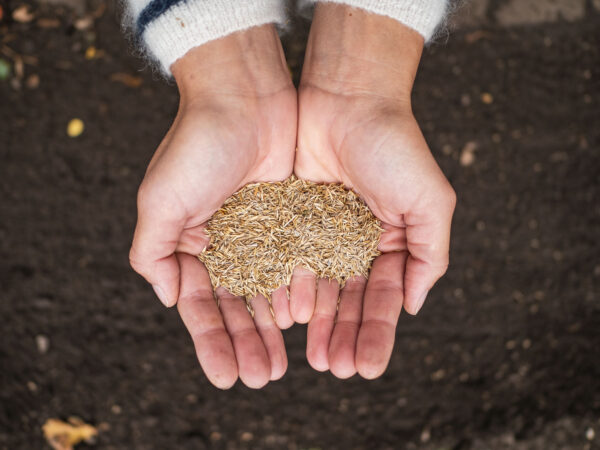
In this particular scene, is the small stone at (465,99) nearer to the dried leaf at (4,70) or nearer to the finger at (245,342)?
the finger at (245,342)

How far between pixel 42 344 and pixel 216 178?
1864 millimetres

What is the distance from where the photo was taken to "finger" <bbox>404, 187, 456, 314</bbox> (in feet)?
7.39

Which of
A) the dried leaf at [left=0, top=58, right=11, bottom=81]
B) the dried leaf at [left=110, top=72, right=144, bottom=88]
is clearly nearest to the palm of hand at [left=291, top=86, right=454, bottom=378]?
the dried leaf at [left=110, top=72, right=144, bottom=88]

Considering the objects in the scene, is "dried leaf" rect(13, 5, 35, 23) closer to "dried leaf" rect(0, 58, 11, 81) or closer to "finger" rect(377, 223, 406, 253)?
"dried leaf" rect(0, 58, 11, 81)

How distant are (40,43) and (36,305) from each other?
1.78 metres

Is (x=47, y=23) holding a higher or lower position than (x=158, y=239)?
higher

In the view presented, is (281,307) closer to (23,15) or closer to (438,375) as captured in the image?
(438,375)

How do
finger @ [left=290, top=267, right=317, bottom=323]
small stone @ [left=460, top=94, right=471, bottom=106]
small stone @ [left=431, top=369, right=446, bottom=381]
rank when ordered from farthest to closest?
small stone @ [left=460, top=94, right=471, bottom=106], small stone @ [left=431, top=369, right=446, bottom=381], finger @ [left=290, top=267, right=317, bottom=323]

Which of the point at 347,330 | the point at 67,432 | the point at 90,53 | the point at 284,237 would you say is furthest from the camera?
the point at 90,53

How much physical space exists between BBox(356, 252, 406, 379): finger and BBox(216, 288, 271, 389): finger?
42 cm

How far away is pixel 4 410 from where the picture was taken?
10.5ft

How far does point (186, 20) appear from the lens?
2.27 m

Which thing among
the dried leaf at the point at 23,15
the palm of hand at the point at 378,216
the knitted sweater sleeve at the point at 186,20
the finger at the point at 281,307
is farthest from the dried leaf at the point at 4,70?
the finger at the point at 281,307

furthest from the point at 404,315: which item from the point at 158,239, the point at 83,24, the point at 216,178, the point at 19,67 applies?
the point at 19,67
